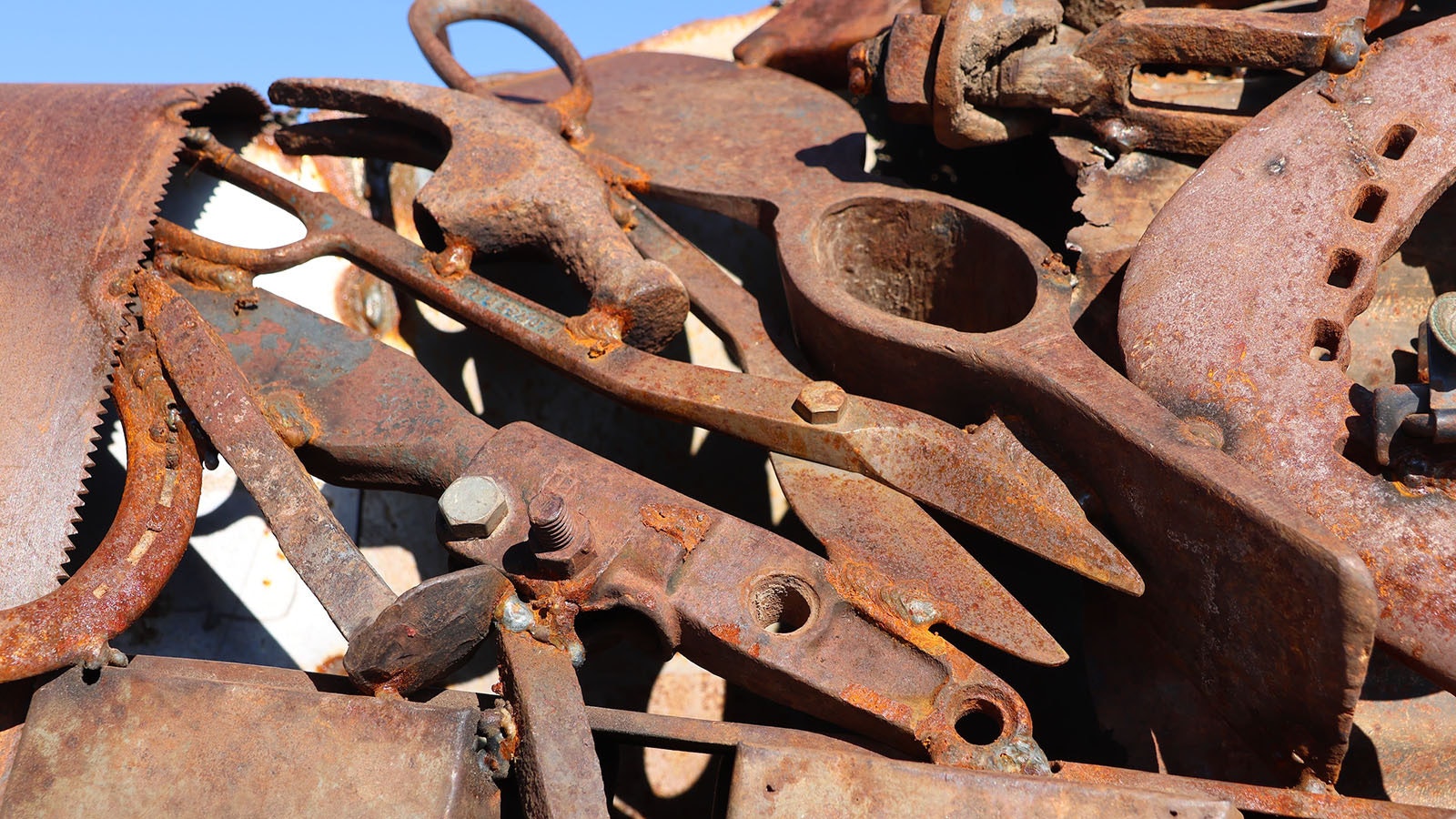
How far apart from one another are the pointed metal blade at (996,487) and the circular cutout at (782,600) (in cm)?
26

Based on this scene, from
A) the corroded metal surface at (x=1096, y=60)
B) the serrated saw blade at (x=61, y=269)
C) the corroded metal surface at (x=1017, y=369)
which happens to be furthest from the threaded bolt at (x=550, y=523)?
the corroded metal surface at (x=1096, y=60)

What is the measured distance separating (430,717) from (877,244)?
1433 mm

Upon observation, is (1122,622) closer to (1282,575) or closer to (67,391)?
(1282,575)

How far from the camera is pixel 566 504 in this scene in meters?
1.75

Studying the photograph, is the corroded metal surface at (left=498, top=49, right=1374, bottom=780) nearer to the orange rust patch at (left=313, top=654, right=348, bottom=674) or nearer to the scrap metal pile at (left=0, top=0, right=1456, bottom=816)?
the scrap metal pile at (left=0, top=0, right=1456, bottom=816)

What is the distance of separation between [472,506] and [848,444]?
628 mm

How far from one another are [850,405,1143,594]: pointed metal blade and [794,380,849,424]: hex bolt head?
0.19ft

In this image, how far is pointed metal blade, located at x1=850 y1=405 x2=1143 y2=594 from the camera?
5.36ft

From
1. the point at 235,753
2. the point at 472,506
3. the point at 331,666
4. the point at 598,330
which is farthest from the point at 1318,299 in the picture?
the point at 331,666

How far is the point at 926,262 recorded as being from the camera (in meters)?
2.37

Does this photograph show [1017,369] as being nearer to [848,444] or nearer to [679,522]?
[848,444]

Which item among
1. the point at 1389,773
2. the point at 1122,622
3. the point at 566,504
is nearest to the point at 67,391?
the point at 566,504

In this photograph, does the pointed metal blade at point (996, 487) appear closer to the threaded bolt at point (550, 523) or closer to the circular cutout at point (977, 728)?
the circular cutout at point (977, 728)

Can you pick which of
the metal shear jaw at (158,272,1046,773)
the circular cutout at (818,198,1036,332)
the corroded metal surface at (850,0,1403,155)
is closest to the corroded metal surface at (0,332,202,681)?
the metal shear jaw at (158,272,1046,773)
